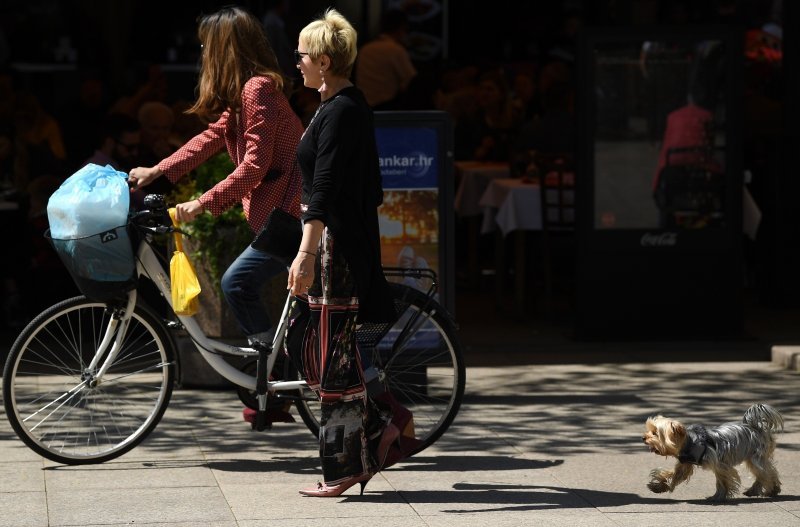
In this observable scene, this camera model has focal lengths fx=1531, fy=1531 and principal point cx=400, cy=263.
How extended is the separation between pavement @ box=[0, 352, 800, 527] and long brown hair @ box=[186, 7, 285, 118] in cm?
151

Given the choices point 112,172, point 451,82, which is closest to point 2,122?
point 451,82

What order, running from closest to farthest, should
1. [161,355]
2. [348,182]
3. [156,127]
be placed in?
[348,182] → [161,355] → [156,127]

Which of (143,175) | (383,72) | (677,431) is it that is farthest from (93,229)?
(383,72)

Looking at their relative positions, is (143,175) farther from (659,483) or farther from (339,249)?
(659,483)

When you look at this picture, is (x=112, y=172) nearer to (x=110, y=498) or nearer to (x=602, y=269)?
(x=110, y=498)

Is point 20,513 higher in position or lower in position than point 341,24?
lower

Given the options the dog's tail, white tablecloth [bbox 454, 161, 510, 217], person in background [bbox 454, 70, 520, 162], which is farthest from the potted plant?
person in background [bbox 454, 70, 520, 162]

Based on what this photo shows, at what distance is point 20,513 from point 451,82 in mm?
9618

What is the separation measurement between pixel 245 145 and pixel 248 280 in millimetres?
573

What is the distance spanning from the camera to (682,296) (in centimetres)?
966

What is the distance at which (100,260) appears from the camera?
6.06m

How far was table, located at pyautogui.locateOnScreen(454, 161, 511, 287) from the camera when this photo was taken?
39.2ft

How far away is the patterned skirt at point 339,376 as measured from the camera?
564 cm

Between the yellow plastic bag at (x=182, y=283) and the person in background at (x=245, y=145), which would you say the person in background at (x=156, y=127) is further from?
the yellow plastic bag at (x=182, y=283)
